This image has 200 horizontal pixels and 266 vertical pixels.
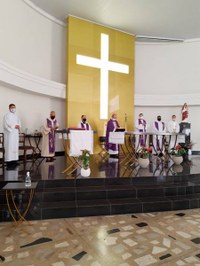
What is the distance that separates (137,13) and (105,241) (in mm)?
8388

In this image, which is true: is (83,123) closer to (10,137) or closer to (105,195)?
(10,137)

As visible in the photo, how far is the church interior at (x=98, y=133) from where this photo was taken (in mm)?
2791

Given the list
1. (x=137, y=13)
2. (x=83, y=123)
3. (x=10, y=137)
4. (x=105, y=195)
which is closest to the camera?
(x=105, y=195)

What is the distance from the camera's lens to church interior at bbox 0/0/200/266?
9.16 feet

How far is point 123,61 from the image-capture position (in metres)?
9.73

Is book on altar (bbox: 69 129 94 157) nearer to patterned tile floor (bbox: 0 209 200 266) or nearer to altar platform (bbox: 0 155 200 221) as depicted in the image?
altar platform (bbox: 0 155 200 221)

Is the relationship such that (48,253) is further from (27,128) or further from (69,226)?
(27,128)

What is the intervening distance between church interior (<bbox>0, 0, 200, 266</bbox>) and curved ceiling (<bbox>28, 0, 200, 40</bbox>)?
4cm

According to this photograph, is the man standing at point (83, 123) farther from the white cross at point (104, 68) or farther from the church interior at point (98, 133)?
the white cross at point (104, 68)

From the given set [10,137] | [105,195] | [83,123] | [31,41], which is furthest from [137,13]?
[105,195]

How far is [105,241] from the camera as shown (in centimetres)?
271

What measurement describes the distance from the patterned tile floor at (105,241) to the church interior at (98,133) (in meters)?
0.01

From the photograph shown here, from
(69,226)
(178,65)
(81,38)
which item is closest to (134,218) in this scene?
(69,226)

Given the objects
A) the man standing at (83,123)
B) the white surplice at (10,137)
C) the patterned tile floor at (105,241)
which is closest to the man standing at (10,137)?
the white surplice at (10,137)
